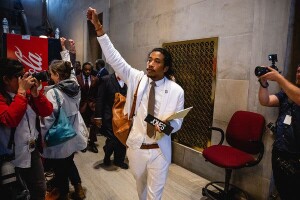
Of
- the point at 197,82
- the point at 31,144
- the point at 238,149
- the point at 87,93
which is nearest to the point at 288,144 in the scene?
the point at 238,149

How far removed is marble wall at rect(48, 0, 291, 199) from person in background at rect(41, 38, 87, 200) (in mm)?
1850

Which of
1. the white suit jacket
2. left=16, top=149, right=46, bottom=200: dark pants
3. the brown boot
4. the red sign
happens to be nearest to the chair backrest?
the white suit jacket

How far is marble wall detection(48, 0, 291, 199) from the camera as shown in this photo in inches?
102

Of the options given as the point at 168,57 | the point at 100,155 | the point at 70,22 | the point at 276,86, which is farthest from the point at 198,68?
the point at 70,22

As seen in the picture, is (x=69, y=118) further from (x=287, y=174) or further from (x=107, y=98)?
(x=287, y=174)

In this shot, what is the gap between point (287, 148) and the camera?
1.90m

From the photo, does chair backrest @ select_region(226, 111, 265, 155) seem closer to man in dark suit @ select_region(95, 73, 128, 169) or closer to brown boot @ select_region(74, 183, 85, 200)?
man in dark suit @ select_region(95, 73, 128, 169)

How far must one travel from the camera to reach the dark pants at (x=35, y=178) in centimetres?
186

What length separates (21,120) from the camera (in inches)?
68.2

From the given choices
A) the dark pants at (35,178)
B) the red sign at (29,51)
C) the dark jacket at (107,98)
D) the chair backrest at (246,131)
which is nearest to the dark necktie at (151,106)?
the dark pants at (35,178)

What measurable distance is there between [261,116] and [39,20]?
1271 centimetres

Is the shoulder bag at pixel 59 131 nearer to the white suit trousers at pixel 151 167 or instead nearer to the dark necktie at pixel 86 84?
the white suit trousers at pixel 151 167

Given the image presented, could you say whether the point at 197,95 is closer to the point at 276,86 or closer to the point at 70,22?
the point at 276,86

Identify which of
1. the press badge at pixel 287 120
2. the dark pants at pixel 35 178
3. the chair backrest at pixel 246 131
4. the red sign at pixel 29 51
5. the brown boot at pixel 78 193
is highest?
the red sign at pixel 29 51
